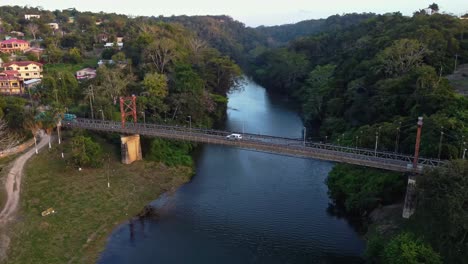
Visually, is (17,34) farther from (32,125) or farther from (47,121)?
(47,121)

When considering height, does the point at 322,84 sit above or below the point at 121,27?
below

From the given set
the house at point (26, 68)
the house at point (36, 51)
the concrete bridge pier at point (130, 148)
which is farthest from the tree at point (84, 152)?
the house at point (36, 51)

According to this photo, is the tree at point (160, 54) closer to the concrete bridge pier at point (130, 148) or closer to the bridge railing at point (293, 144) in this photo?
the bridge railing at point (293, 144)

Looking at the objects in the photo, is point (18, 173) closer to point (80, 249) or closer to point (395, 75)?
point (80, 249)

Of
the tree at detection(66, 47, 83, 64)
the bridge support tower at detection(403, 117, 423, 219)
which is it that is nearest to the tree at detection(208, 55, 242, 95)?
the tree at detection(66, 47, 83, 64)

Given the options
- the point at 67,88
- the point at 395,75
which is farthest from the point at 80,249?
the point at 395,75
